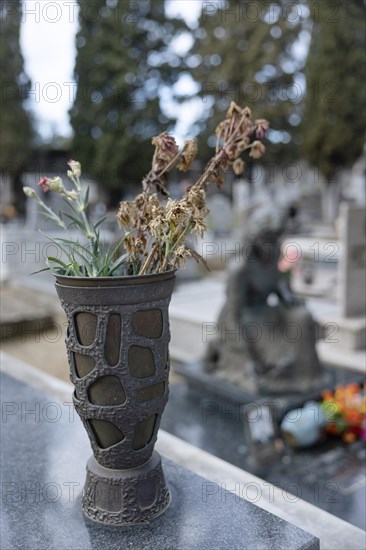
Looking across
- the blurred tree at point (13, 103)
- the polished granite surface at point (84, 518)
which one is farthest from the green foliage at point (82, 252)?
the blurred tree at point (13, 103)

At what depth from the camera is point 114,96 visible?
17.6 metres

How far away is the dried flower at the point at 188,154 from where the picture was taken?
153cm

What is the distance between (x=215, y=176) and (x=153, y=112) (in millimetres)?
16572

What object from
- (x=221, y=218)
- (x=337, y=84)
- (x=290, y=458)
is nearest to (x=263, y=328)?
(x=290, y=458)

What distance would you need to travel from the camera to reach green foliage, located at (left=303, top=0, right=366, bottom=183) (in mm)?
14484

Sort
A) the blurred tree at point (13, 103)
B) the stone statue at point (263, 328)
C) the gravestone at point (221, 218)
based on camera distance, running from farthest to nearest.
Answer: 1. the blurred tree at point (13, 103)
2. the gravestone at point (221, 218)
3. the stone statue at point (263, 328)

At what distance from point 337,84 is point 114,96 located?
6.87 meters

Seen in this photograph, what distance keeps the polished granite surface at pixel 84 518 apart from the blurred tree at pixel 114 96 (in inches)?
622

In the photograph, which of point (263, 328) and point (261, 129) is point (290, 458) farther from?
point (261, 129)

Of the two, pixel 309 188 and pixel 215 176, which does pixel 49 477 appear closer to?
pixel 215 176

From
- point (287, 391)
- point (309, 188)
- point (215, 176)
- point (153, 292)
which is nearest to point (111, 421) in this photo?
point (153, 292)

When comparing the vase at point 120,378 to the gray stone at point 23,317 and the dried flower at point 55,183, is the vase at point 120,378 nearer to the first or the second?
the dried flower at point 55,183

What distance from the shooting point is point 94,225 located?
1550 mm

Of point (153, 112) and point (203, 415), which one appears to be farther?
point (153, 112)
